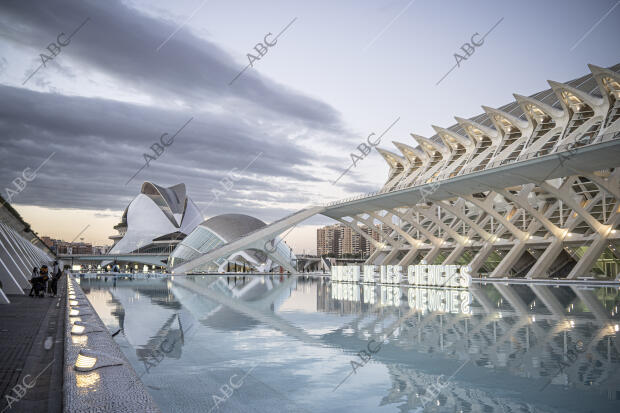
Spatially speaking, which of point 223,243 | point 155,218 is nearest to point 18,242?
point 223,243

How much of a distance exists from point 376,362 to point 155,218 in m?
72.7

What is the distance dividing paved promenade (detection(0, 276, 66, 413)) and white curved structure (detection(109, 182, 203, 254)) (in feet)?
220

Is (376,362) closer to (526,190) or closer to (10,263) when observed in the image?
(10,263)

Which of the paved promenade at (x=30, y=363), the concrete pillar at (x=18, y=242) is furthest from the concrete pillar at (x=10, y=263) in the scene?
the paved promenade at (x=30, y=363)

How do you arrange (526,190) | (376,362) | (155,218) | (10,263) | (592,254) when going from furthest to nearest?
(155,218)
(526,190)
(592,254)
(10,263)
(376,362)

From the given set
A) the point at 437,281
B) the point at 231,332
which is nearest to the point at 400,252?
the point at 437,281

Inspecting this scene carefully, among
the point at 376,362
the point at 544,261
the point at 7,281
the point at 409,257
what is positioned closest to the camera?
the point at 376,362

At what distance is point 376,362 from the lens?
19.1 ft

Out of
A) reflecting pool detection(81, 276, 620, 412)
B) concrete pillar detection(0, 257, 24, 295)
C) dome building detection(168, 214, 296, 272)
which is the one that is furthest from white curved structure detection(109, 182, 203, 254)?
reflecting pool detection(81, 276, 620, 412)

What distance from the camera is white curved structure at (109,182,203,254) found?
73.9m

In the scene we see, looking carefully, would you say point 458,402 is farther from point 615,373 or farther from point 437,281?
point 437,281

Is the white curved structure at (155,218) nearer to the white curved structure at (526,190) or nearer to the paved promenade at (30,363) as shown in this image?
the white curved structure at (526,190)

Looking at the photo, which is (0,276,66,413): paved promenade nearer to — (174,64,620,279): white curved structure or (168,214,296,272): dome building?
(174,64,620,279): white curved structure

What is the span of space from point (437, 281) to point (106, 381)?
22392 millimetres
